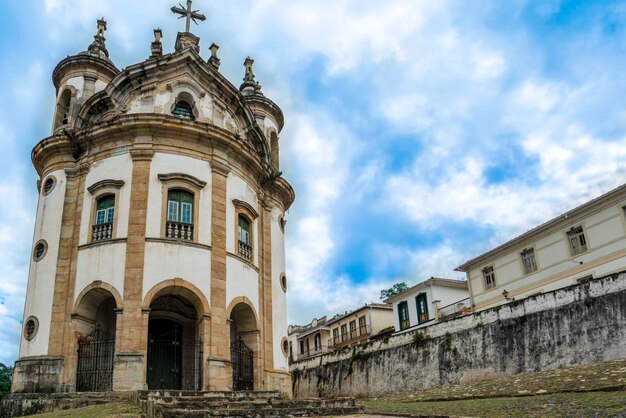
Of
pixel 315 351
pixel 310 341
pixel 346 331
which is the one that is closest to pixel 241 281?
pixel 346 331

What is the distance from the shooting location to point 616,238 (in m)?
23.2

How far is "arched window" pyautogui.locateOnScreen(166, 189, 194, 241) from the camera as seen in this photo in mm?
16281

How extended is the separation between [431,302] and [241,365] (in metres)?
20.0

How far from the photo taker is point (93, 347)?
1562cm

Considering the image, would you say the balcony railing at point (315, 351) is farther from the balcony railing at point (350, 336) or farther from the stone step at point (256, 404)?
the stone step at point (256, 404)

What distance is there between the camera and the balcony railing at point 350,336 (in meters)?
42.9

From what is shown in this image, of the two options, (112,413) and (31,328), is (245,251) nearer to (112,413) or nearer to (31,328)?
(31,328)

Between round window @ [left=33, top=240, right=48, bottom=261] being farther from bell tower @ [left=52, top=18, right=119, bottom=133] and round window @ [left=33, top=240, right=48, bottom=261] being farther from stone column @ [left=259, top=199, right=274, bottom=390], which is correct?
stone column @ [left=259, top=199, right=274, bottom=390]

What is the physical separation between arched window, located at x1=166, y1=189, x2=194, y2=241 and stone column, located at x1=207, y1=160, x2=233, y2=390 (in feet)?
2.25

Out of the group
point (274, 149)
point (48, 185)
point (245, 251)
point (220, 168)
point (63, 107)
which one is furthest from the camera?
point (274, 149)

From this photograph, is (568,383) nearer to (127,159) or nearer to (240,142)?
(240,142)

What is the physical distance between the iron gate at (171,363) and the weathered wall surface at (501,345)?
8772 mm

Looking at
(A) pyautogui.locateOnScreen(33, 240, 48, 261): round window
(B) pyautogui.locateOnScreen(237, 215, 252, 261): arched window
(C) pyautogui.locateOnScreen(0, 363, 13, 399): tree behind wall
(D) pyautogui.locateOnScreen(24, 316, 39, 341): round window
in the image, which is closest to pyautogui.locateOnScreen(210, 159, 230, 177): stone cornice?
(B) pyautogui.locateOnScreen(237, 215, 252, 261): arched window

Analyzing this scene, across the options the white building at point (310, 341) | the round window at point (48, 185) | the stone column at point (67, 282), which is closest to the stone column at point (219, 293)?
the stone column at point (67, 282)
